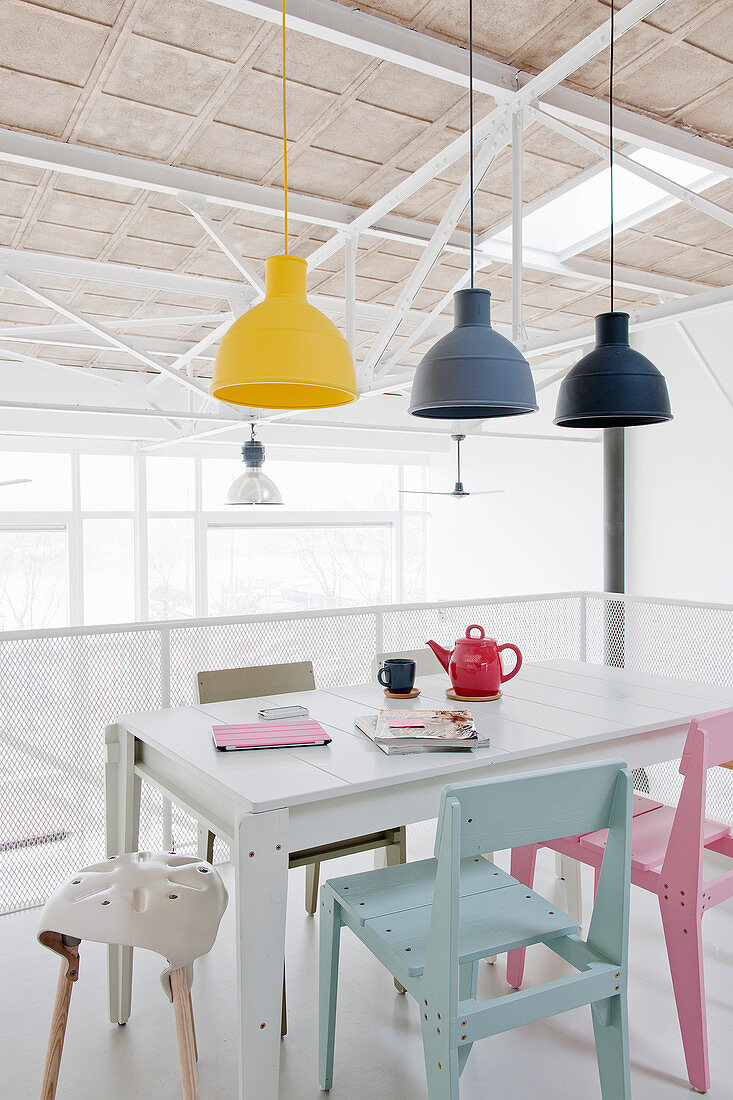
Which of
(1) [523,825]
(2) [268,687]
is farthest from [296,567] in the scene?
(1) [523,825]

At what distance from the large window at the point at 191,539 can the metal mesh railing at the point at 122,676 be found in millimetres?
5679

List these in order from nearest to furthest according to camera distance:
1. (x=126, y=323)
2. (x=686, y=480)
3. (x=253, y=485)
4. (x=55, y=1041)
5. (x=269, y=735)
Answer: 1. (x=55, y=1041)
2. (x=269, y=735)
3. (x=126, y=323)
4. (x=253, y=485)
5. (x=686, y=480)

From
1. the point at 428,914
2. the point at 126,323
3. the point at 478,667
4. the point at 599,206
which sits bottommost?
the point at 428,914

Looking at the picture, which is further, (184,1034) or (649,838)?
(649,838)

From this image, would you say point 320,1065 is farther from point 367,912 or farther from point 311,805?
point 311,805

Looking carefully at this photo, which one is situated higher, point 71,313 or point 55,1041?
point 71,313

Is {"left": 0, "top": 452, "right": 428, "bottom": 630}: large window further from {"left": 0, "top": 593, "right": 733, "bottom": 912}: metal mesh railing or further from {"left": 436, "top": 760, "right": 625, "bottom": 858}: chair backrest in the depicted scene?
{"left": 436, "top": 760, "right": 625, "bottom": 858}: chair backrest

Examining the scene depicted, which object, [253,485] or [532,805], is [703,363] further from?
[532,805]

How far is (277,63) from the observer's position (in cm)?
280

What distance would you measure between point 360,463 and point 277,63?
7.73m

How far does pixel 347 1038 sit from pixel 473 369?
186cm

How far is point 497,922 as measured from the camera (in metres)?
1.81

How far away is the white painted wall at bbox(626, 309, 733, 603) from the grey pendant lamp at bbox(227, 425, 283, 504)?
10.7 ft

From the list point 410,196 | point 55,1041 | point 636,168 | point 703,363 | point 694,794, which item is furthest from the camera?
point 703,363
